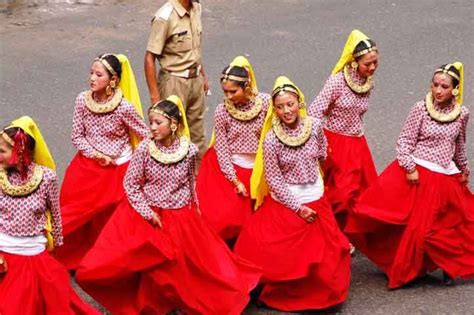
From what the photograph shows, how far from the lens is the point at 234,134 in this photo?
7.60m

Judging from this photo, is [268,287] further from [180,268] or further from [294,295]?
[180,268]

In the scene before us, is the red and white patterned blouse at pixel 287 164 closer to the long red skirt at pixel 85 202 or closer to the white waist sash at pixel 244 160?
the white waist sash at pixel 244 160

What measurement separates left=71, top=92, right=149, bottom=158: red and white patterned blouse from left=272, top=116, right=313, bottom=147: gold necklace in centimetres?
100

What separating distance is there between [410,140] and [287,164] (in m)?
0.90

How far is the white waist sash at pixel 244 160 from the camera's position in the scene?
765 cm

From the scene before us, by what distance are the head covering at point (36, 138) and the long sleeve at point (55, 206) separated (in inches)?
4.9

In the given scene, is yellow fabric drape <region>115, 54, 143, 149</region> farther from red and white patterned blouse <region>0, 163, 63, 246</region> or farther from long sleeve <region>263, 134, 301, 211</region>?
red and white patterned blouse <region>0, 163, 63, 246</region>

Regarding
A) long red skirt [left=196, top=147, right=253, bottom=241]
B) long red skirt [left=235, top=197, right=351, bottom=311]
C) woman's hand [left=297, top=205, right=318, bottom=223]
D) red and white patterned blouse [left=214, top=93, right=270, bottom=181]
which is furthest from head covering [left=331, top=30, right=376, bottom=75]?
woman's hand [left=297, top=205, right=318, bottom=223]

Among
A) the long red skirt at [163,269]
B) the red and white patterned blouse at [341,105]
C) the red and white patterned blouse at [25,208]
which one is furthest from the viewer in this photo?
the red and white patterned blouse at [341,105]

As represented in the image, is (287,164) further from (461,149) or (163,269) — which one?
(461,149)

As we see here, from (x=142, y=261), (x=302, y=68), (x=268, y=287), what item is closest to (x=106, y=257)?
(x=142, y=261)

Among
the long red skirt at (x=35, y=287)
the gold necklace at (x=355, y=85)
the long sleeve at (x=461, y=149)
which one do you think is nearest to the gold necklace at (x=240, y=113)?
the gold necklace at (x=355, y=85)

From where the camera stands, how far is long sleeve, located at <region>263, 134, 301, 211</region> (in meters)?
7.01

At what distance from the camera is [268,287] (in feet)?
23.4
